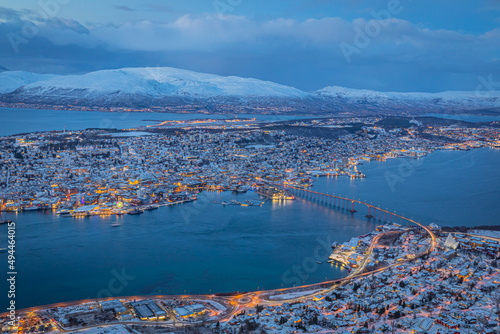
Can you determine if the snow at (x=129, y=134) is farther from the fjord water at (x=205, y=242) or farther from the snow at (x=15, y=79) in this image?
the snow at (x=15, y=79)

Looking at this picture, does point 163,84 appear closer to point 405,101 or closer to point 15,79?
point 15,79

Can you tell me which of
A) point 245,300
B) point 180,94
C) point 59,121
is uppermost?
point 180,94

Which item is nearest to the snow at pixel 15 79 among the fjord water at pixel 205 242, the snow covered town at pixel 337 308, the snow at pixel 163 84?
the snow at pixel 163 84

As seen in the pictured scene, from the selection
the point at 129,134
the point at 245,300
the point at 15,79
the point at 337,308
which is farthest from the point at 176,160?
the point at 15,79

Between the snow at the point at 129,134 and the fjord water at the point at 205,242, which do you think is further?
the snow at the point at 129,134

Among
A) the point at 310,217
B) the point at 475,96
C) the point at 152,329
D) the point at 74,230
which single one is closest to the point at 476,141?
the point at 310,217
